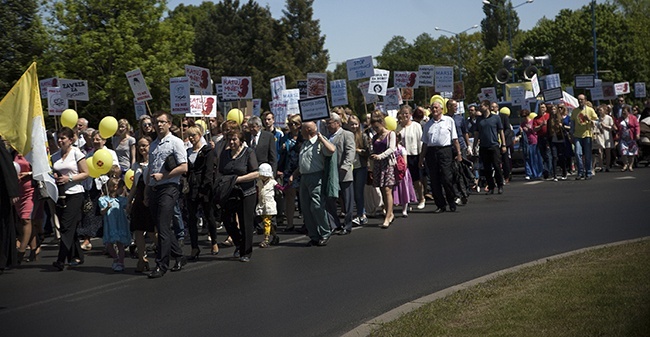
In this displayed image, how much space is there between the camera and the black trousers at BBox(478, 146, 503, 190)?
820 inches

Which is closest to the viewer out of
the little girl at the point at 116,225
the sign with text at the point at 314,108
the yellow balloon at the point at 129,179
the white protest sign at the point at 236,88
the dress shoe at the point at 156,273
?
the dress shoe at the point at 156,273

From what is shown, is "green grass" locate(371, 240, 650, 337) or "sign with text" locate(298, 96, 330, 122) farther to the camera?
"sign with text" locate(298, 96, 330, 122)

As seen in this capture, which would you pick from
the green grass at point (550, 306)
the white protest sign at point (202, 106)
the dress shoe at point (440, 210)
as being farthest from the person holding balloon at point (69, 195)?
the white protest sign at point (202, 106)

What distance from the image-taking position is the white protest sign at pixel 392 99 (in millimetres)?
25031

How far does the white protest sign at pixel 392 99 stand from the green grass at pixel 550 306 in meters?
15.0

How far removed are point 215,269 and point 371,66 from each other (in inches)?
479

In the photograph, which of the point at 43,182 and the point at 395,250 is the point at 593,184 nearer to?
the point at 395,250

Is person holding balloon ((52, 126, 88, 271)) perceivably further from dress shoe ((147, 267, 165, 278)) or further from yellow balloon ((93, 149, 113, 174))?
dress shoe ((147, 267, 165, 278))

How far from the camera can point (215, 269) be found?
41.0ft

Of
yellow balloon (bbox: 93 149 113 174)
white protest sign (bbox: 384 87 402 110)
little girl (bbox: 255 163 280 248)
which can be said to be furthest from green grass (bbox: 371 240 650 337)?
white protest sign (bbox: 384 87 402 110)

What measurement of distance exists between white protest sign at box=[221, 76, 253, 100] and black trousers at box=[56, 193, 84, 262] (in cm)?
1014

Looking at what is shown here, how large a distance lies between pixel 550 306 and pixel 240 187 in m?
5.99

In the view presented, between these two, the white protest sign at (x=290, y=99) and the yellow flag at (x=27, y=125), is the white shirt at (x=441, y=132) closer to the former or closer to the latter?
the white protest sign at (x=290, y=99)

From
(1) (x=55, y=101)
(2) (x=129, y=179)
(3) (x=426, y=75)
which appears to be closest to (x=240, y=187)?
(2) (x=129, y=179)
